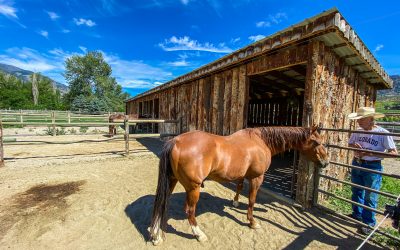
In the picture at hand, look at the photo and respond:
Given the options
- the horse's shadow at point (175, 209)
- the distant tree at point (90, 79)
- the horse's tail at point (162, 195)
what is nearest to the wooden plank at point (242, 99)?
the horse's shadow at point (175, 209)

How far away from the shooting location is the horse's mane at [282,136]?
337 cm

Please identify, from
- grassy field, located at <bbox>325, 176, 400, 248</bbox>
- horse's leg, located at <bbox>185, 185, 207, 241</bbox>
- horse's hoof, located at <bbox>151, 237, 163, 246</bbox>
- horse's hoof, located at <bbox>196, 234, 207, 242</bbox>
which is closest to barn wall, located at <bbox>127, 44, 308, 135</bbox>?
grassy field, located at <bbox>325, 176, 400, 248</bbox>

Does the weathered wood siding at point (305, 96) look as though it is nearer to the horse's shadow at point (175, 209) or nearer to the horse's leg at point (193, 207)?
the horse's shadow at point (175, 209)

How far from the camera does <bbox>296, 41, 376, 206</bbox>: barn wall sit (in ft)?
11.5

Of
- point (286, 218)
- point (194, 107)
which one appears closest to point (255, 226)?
point (286, 218)

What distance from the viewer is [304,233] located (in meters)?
2.95

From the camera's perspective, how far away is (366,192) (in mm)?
3160

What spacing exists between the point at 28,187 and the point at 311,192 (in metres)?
5.68

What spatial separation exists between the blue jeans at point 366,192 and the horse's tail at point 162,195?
2.92 metres

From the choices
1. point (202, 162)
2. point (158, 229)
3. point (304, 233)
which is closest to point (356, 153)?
point (304, 233)

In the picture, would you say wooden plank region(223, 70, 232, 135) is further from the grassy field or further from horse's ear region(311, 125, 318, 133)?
the grassy field

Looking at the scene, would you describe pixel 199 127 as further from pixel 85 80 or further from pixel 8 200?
pixel 85 80

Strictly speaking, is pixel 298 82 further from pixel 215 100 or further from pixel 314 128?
pixel 314 128

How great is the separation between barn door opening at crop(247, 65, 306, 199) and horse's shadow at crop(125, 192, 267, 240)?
1.42 m
